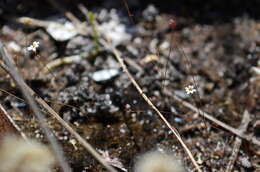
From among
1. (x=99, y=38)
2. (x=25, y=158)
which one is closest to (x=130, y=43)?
(x=99, y=38)

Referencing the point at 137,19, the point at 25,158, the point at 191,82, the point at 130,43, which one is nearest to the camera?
the point at 25,158

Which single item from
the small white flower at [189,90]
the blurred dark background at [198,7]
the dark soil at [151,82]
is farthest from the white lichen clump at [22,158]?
the blurred dark background at [198,7]

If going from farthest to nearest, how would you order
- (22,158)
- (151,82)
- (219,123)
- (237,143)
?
1. (151,82)
2. (219,123)
3. (237,143)
4. (22,158)

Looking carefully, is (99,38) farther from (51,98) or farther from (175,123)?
(175,123)

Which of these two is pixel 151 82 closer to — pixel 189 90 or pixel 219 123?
pixel 189 90

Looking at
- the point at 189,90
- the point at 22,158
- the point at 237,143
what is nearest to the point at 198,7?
the point at 189,90

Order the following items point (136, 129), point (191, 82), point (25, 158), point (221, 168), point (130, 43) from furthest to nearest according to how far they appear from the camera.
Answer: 1. point (130, 43)
2. point (191, 82)
3. point (136, 129)
4. point (221, 168)
5. point (25, 158)
